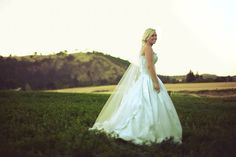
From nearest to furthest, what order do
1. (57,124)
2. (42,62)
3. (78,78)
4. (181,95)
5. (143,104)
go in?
1. (143,104)
2. (57,124)
3. (181,95)
4. (78,78)
5. (42,62)

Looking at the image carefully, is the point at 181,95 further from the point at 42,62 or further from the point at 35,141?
the point at 42,62

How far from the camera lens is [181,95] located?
22641 mm

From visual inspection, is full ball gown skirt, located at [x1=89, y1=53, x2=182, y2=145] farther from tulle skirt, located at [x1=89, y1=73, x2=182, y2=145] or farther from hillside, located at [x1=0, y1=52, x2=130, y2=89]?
hillside, located at [x1=0, y1=52, x2=130, y2=89]

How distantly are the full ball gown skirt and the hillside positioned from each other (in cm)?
1933

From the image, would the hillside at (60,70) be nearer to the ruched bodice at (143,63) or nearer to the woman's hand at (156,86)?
the ruched bodice at (143,63)

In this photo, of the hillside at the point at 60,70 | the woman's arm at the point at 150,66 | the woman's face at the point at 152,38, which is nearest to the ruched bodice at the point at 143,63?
the woman's arm at the point at 150,66

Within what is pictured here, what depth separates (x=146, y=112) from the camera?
23.3ft

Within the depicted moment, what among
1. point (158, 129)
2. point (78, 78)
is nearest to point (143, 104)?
point (158, 129)

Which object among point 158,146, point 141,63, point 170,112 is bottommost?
point 158,146

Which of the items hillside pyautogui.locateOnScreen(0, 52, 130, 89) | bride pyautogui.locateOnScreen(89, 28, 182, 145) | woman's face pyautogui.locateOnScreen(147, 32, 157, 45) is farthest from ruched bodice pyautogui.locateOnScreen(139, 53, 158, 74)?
hillside pyautogui.locateOnScreen(0, 52, 130, 89)

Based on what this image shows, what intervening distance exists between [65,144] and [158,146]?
160 centimetres

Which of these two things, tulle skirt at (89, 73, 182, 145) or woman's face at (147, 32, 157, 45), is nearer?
tulle skirt at (89, 73, 182, 145)

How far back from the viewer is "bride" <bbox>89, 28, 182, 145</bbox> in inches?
276

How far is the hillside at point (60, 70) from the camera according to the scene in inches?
1095
